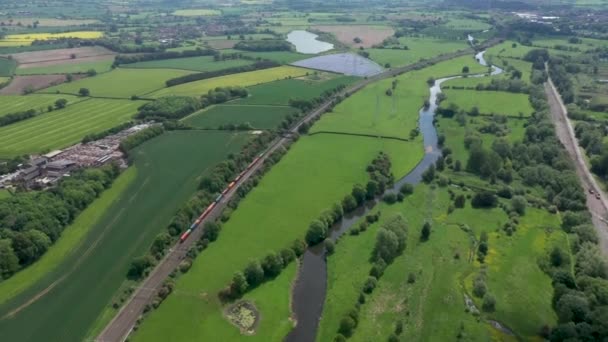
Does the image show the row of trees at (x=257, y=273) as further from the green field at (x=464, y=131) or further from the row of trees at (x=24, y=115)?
Result: the row of trees at (x=24, y=115)

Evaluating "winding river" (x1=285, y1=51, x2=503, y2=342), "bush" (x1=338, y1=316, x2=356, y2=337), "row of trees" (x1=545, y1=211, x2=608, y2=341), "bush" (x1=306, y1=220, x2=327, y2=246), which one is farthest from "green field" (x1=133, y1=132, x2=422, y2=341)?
"row of trees" (x1=545, y1=211, x2=608, y2=341)

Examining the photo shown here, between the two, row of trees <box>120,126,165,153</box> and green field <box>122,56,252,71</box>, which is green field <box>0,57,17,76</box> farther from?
row of trees <box>120,126,165,153</box>

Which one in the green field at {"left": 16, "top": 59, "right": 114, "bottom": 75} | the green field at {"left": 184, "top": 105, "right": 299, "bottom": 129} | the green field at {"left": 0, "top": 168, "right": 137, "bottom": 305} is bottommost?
the green field at {"left": 0, "top": 168, "right": 137, "bottom": 305}

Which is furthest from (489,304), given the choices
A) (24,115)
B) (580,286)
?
(24,115)

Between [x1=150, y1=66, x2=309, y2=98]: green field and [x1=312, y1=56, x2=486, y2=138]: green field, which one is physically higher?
[x1=150, y1=66, x2=309, y2=98]: green field

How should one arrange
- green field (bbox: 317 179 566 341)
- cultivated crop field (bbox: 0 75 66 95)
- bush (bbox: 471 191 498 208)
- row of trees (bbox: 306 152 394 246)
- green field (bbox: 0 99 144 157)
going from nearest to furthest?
green field (bbox: 317 179 566 341) < row of trees (bbox: 306 152 394 246) < bush (bbox: 471 191 498 208) < green field (bbox: 0 99 144 157) < cultivated crop field (bbox: 0 75 66 95)

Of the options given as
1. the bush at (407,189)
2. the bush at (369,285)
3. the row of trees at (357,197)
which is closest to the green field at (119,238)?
the row of trees at (357,197)

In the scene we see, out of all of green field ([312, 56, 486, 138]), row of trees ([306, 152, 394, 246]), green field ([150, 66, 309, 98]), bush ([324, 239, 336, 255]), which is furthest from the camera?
green field ([150, 66, 309, 98])

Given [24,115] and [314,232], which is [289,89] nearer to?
[24,115]
